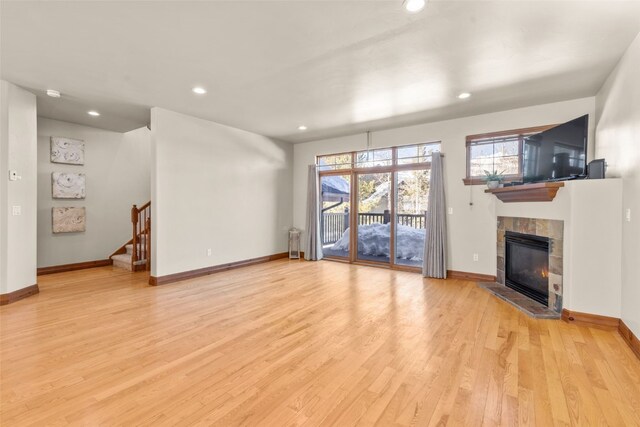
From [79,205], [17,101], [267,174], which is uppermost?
[17,101]

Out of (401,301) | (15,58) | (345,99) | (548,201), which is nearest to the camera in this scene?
(15,58)

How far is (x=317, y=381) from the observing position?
80.2 inches

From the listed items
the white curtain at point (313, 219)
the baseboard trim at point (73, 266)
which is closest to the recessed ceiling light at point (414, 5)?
the white curtain at point (313, 219)

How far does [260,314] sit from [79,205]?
4716mm

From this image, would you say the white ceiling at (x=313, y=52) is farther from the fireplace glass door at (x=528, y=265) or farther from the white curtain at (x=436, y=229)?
the fireplace glass door at (x=528, y=265)

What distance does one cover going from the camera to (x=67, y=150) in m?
5.36

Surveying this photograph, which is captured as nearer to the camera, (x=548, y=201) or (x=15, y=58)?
(x=15, y=58)

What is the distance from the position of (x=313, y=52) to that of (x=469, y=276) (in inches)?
164

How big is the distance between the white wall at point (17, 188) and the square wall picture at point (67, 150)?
4.95 ft

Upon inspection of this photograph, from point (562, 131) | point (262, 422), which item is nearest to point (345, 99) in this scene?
point (562, 131)

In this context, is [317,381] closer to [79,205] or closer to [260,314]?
[260,314]

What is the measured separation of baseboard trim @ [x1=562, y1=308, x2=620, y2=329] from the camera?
115 inches

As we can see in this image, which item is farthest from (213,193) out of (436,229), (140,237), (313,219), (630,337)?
(630,337)

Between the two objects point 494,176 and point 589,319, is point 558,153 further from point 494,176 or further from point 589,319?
point 589,319
